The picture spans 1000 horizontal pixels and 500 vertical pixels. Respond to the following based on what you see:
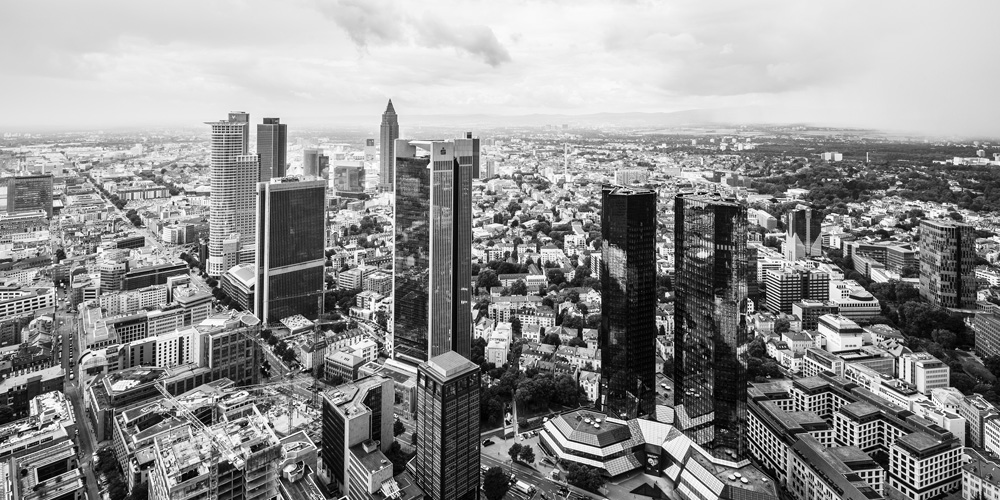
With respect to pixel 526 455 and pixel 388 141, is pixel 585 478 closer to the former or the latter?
pixel 526 455

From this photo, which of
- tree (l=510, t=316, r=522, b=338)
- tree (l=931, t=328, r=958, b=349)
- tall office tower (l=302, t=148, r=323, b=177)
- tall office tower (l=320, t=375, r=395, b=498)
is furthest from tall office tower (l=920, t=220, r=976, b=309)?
tall office tower (l=302, t=148, r=323, b=177)

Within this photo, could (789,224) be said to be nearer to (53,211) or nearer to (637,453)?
(637,453)

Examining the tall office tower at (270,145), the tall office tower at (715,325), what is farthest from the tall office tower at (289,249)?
the tall office tower at (270,145)

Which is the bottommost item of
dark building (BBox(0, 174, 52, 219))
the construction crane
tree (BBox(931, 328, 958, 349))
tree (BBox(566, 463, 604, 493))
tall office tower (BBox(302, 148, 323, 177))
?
tree (BBox(566, 463, 604, 493))

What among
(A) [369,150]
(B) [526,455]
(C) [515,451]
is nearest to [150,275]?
(C) [515,451]

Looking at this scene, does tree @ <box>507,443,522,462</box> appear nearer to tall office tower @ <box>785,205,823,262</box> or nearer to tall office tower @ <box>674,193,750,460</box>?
tall office tower @ <box>674,193,750,460</box>

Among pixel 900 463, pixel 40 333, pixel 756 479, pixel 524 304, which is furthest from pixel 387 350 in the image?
pixel 900 463
